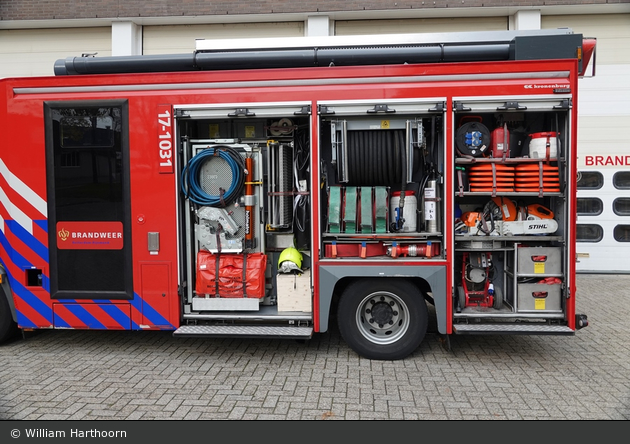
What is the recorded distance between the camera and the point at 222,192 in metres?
4.83

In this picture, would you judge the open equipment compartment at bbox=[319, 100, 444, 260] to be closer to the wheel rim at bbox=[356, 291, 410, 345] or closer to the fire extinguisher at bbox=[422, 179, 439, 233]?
the fire extinguisher at bbox=[422, 179, 439, 233]

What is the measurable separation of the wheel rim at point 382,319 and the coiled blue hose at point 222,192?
1793 millimetres

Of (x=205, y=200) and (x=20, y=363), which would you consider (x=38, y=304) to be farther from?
(x=205, y=200)

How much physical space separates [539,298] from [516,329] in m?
0.42

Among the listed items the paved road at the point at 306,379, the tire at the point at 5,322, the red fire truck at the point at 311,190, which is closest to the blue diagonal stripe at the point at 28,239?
the red fire truck at the point at 311,190

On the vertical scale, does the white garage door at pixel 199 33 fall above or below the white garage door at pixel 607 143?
above

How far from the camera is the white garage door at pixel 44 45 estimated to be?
9.62 m

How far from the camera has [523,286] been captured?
460cm

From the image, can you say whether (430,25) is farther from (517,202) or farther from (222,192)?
(222,192)

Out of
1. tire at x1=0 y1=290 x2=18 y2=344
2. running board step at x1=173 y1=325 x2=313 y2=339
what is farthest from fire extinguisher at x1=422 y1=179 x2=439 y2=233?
tire at x1=0 y1=290 x2=18 y2=344

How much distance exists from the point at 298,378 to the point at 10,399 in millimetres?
2474

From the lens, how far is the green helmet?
15.9 ft

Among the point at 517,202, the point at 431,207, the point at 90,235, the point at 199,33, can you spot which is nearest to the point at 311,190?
the point at 431,207

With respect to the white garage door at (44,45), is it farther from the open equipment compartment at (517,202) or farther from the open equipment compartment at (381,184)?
the open equipment compartment at (517,202)
